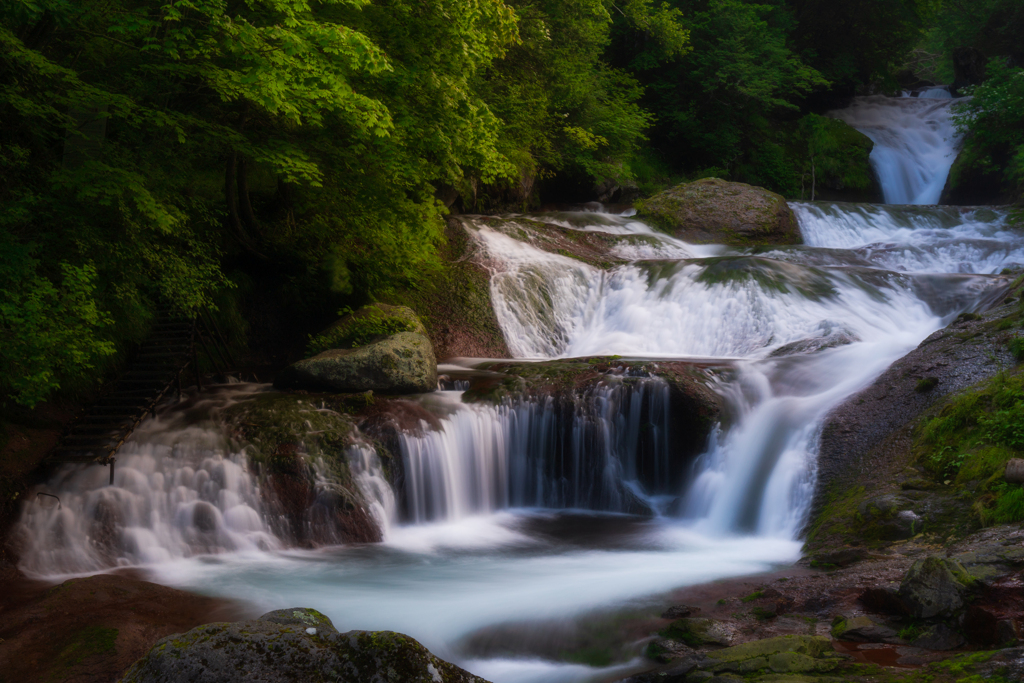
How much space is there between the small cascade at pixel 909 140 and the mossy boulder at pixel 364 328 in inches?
812

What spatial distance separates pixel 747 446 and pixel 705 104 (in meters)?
20.5

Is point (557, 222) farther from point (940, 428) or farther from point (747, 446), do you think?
point (940, 428)

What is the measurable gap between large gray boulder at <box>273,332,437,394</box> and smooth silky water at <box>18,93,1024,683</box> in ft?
1.23

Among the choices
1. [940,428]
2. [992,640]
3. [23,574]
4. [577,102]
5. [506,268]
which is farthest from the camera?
[577,102]

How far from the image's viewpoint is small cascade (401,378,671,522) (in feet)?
27.2

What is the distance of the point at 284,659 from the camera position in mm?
2730

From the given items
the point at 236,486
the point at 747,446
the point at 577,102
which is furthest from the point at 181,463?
the point at 577,102

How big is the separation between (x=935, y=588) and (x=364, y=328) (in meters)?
7.46

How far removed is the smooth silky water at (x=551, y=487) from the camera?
5.86m

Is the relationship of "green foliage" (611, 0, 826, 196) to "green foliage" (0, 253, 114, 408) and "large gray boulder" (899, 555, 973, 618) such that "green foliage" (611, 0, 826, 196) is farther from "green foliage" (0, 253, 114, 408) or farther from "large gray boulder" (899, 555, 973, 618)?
"large gray boulder" (899, 555, 973, 618)

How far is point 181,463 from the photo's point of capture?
23.6 feet

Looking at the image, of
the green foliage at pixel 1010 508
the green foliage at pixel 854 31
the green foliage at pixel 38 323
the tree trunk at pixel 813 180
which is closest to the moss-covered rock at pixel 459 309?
the green foliage at pixel 38 323

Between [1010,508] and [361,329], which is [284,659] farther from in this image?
[361,329]

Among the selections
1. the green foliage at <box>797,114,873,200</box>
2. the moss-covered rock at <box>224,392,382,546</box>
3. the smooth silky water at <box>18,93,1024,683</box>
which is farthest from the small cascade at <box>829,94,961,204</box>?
the moss-covered rock at <box>224,392,382,546</box>
